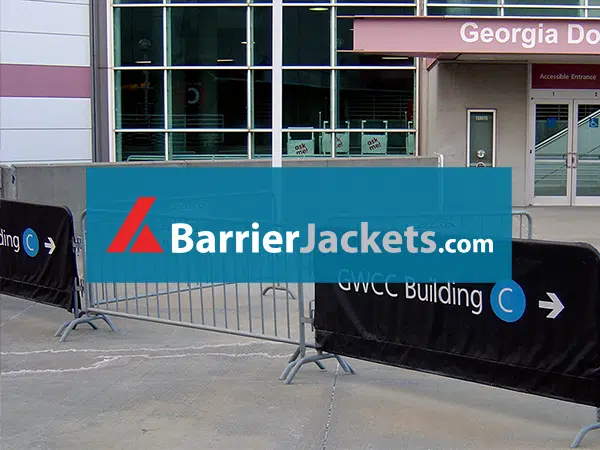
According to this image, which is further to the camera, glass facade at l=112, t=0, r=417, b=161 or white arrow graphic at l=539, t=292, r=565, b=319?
glass facade at l=112, t=0, r=417, b=161

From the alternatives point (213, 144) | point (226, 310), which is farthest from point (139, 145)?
point (226, 310)

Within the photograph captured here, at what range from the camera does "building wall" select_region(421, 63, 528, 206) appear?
756 inches

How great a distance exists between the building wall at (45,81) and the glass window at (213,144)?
2.50 m

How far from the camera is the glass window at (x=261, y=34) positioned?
2069cm

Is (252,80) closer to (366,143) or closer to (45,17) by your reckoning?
(366,143)

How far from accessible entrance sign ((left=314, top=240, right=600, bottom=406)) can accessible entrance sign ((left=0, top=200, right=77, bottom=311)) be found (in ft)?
10.00

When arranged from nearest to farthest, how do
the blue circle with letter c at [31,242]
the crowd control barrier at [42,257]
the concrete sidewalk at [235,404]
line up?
the concrete sidewalk at [235,404] → the crowd control barrier at [42,257] → the blue circle with letter c at [31,242]

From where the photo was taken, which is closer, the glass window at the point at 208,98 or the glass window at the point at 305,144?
the glass window at the point at 305,144

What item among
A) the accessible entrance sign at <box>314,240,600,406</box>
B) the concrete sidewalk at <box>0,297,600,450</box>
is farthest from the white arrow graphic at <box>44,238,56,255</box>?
the accessible entrance sign at <box>314,240,600,406</box>

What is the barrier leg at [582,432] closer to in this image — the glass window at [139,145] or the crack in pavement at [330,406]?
the crack in pavement at [330,406]

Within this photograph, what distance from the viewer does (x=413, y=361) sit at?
20.1ft

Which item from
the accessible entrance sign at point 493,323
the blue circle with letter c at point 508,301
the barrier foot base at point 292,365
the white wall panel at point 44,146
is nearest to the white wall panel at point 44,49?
the white wall panel at point 44,146

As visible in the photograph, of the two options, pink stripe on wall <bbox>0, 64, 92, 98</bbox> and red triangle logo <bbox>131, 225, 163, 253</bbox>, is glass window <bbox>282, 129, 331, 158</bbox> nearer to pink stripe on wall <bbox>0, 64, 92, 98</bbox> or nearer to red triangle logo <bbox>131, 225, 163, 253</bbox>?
pink stripe on wall <bbox>0, 64, 92, 98</bbox>
